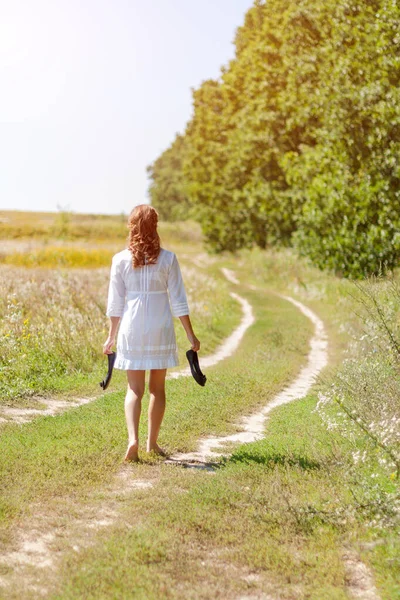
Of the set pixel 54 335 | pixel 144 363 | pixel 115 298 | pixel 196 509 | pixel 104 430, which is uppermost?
pixel 115 298

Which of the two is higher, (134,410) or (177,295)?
(177,295)

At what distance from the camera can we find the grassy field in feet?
18.9

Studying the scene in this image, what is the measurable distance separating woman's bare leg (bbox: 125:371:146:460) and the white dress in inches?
7.6

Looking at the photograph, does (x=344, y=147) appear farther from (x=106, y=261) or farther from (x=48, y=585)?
(x=48, y=585)

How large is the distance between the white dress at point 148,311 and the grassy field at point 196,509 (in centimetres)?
115

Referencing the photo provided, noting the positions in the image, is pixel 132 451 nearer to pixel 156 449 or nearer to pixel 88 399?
pixel 156 449

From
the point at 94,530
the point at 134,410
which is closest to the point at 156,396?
the point at 134,410

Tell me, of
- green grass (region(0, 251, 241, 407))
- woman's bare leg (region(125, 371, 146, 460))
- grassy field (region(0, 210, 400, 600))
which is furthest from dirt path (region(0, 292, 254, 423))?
woman's bare leg (region(125, 371, 146, 460))

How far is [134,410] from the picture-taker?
28.6 feet

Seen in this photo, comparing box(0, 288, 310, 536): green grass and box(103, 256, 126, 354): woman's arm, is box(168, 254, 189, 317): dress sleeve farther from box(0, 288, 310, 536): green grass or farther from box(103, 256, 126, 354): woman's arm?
box(0, 288, 310, 536): green grass

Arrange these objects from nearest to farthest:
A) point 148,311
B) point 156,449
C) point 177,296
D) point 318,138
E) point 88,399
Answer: point 148,311
point 177,296
point 156,449
point 88,399
point 318,138

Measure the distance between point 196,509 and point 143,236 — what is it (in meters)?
2.98

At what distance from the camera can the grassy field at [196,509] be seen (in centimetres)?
576

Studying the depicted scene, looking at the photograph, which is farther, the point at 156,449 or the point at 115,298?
the point at 156,449
